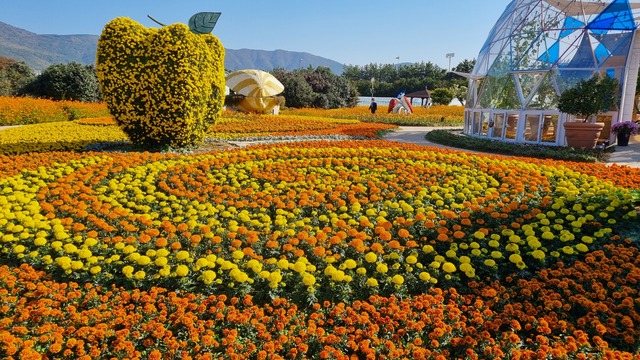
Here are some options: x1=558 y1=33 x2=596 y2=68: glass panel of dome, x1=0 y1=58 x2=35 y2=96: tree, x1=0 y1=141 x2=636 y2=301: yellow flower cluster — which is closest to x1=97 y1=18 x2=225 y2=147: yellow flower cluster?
x1=0 y1=141 x2=636 y2=301: yellow flower cluster

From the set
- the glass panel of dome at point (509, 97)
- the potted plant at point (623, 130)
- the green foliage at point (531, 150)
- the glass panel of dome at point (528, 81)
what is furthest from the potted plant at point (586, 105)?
the glass panel of dome at point (509, 97)

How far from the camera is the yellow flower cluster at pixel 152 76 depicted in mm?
9227

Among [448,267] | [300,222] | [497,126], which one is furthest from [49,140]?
[497,126]

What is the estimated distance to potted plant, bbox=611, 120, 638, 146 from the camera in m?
13.5

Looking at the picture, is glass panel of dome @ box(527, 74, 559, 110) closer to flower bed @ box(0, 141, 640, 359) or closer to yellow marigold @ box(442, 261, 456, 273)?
flower bed @ box(0, 141, 640, 359)

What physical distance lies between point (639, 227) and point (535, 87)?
10699 mm

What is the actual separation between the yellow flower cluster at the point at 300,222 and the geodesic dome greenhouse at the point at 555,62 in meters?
7.42

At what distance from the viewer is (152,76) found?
9.23m

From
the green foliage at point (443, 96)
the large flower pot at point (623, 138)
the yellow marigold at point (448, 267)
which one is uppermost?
the green foliage at point (443, 96)

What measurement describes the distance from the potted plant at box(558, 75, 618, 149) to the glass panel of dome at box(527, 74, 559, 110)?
1.56m

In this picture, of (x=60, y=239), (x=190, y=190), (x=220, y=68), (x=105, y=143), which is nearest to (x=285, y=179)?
(x=190, y=190)

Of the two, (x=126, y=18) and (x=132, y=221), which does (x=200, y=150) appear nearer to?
(x=126, y=18)

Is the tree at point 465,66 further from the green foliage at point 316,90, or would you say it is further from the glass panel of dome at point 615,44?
the glass panel of dome at point 615,44

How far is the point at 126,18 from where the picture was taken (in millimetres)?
9398
